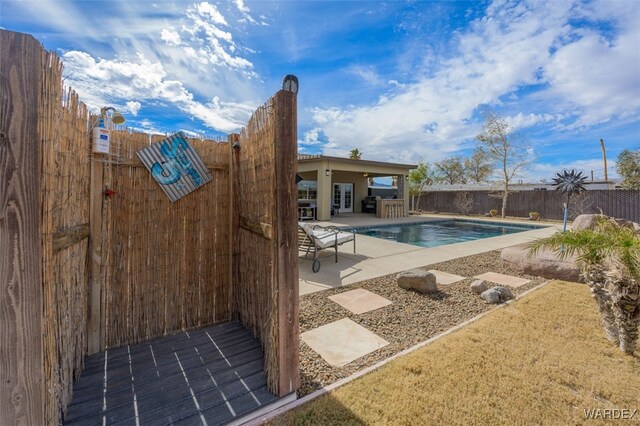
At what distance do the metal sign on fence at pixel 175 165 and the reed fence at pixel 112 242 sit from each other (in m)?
0.08

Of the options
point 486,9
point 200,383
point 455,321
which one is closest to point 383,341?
point 455,321

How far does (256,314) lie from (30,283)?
5.68 feet

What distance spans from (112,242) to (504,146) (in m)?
21.1

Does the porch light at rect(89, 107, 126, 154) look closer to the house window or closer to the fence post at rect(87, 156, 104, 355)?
the fence post at rect(87, 156, 104, 355)

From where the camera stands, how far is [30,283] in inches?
49.9

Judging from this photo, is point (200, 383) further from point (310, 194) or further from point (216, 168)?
point (310, 194)

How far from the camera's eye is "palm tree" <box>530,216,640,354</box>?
8.25 feet

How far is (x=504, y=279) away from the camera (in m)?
4.92

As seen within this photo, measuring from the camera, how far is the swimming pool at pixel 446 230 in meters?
11.1

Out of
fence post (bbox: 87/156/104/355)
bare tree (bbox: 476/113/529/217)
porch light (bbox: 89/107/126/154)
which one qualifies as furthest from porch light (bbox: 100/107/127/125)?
bare tree (bbox: 476/113/529/217)

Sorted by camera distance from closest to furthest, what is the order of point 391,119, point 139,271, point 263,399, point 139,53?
point 263,399 < point 139,271 < point 139,53 < point 391,119

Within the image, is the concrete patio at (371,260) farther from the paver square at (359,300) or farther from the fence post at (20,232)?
the fence post at (20,232)

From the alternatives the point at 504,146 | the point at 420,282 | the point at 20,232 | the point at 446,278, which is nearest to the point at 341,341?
the point at 420,282

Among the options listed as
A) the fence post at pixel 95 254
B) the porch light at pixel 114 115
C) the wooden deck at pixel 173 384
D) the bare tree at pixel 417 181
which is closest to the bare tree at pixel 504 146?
the bare tree at pixel 417 181
